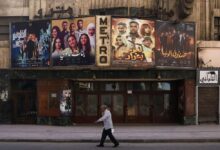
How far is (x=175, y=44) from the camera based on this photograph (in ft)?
106

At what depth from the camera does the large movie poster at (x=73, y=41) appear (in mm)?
31000

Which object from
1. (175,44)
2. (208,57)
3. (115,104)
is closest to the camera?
(175,44)

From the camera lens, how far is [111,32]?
1216 inches

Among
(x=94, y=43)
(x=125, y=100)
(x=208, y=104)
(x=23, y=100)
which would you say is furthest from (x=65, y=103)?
(x=208, y=104)

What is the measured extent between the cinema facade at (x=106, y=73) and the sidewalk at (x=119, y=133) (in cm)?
192

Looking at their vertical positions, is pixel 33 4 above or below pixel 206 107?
above

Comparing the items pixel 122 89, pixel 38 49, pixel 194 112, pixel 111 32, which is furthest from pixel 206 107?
Result: pixel 38 49

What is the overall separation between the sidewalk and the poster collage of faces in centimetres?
359

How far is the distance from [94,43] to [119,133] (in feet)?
→ 19.0

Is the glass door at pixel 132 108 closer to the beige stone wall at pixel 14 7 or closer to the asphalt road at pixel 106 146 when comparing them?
the beige stone wall at pixel 14 7

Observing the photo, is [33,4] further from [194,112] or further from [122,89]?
[194,112]

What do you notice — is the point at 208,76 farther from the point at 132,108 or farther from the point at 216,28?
the point at 132,108

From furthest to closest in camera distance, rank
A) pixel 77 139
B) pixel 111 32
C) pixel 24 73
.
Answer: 1. pixel 24 73
2. pixel 111 32
3. pixel 77 139

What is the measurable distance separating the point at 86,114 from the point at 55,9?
21.3 feet
